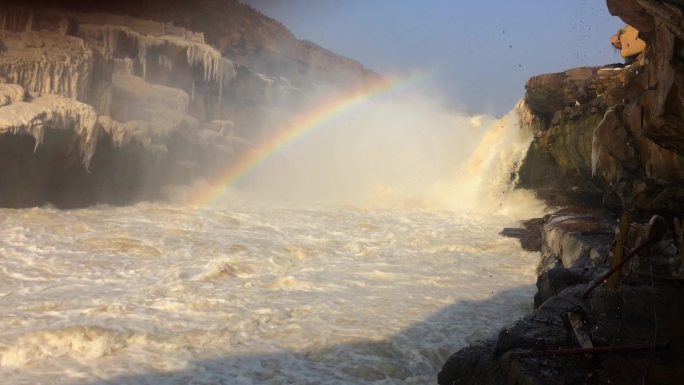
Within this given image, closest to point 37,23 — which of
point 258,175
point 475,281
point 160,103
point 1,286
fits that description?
point 160,103

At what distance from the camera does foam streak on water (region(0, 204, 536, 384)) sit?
5.46 meters

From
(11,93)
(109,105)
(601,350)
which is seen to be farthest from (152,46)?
(601,350)

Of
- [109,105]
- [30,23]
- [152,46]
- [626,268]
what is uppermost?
[152,46]

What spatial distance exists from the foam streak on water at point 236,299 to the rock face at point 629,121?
2.56 meters

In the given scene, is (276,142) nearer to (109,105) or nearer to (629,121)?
(109,105)

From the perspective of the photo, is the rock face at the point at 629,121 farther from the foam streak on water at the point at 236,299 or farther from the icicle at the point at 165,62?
the icicle at the point at 165,62

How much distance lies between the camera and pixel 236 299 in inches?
313

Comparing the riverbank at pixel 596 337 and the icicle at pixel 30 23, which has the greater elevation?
the icicle at pixel 30 23

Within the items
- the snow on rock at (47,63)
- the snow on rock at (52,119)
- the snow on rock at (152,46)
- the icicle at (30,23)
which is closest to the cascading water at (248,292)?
the snow on rock at (52,119)

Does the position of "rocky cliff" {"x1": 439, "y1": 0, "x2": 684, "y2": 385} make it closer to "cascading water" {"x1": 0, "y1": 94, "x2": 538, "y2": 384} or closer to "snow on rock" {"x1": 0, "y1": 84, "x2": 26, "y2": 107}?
"cascading water" {"x1": 0, "y1": 94, "x2": 538, "y2": 384}

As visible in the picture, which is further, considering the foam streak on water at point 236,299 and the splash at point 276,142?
the splash at point 276,142

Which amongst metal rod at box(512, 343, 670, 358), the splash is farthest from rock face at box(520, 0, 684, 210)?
the splash

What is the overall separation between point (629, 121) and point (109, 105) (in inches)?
599

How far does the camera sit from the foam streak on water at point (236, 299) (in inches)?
215
